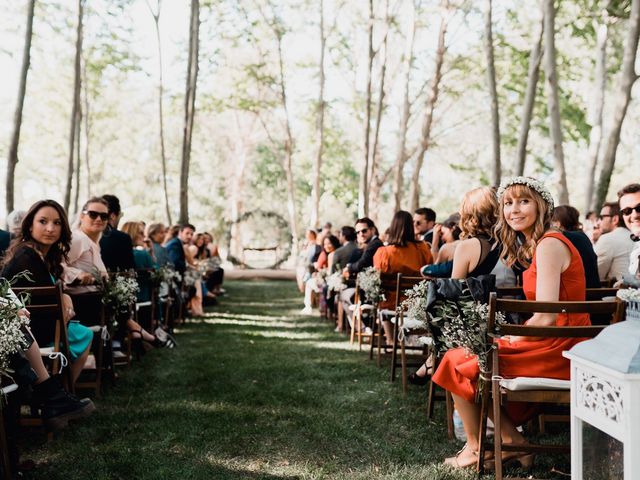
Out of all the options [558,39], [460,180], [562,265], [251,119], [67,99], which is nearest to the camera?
[562,265]

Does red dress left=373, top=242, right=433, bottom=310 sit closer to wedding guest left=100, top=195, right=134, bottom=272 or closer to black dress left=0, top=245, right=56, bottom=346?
wedding guest left=100, top=195, right=134, bottom=272

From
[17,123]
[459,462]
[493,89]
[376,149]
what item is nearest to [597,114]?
[493,89]

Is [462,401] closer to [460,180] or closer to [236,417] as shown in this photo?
[236,417]

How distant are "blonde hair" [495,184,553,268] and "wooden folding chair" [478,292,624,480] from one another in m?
0.63

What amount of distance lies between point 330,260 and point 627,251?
6.22 metres

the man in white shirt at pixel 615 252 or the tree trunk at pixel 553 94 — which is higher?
the tree trunk at pixel 553 94

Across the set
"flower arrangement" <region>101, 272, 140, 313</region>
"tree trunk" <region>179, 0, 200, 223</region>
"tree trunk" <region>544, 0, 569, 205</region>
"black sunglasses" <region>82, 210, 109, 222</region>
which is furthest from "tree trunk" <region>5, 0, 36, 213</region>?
"tree trunk" <region>544, 0, 569, 205</region>

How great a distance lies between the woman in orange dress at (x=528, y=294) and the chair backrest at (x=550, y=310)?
19 centimetres

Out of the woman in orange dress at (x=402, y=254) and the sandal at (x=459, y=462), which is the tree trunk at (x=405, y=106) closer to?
the woman in orange dress at (x=402, y=254)

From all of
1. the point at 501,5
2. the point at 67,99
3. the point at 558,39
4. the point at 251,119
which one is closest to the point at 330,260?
the point at 501,5

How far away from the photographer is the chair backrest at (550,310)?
378cm

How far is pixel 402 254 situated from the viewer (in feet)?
27.9

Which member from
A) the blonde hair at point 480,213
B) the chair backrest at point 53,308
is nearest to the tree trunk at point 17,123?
the chair backrest at point 53,308

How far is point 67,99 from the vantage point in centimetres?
3053
